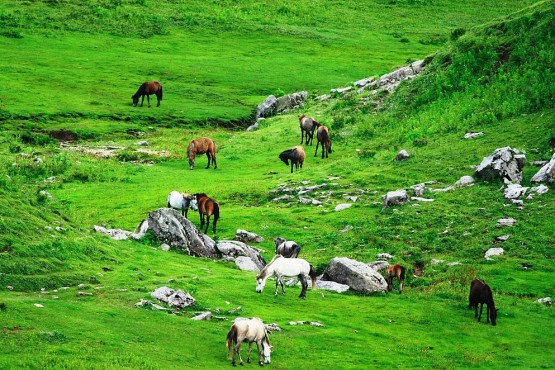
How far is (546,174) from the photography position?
1522 inches

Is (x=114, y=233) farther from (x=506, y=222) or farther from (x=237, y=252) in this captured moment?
(x=506, y=222)

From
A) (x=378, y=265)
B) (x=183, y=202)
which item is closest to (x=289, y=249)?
(x=378, y=265)

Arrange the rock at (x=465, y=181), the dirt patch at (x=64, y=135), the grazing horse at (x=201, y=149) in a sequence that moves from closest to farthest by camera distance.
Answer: the rock at (x=465, y=181), the grazing horse at (x=201, y=149), the dirt patch at (x=64, y=135)

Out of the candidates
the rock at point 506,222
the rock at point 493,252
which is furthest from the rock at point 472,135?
the rock at point 493,252

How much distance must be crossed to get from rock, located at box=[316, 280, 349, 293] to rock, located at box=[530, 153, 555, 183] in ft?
41.1

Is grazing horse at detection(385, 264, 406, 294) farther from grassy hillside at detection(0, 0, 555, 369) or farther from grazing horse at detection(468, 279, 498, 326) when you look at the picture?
grazing horse at detection(468, 279, 498, 326)

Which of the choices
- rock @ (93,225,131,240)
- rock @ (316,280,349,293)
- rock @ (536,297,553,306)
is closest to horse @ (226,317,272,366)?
rock @ (316,280,349,293)

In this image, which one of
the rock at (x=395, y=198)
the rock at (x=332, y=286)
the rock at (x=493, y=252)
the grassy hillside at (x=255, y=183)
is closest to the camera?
the grassy hillside at (x=255, y=183)

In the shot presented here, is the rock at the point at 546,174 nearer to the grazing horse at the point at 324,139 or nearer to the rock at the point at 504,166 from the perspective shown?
the rock at the point at 504,166

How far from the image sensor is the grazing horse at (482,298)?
27.7m

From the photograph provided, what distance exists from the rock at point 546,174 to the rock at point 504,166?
36.3 inches

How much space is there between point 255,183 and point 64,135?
1924 cm

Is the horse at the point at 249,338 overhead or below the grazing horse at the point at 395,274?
below

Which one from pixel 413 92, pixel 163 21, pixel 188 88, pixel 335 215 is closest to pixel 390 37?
pixel 163 21
